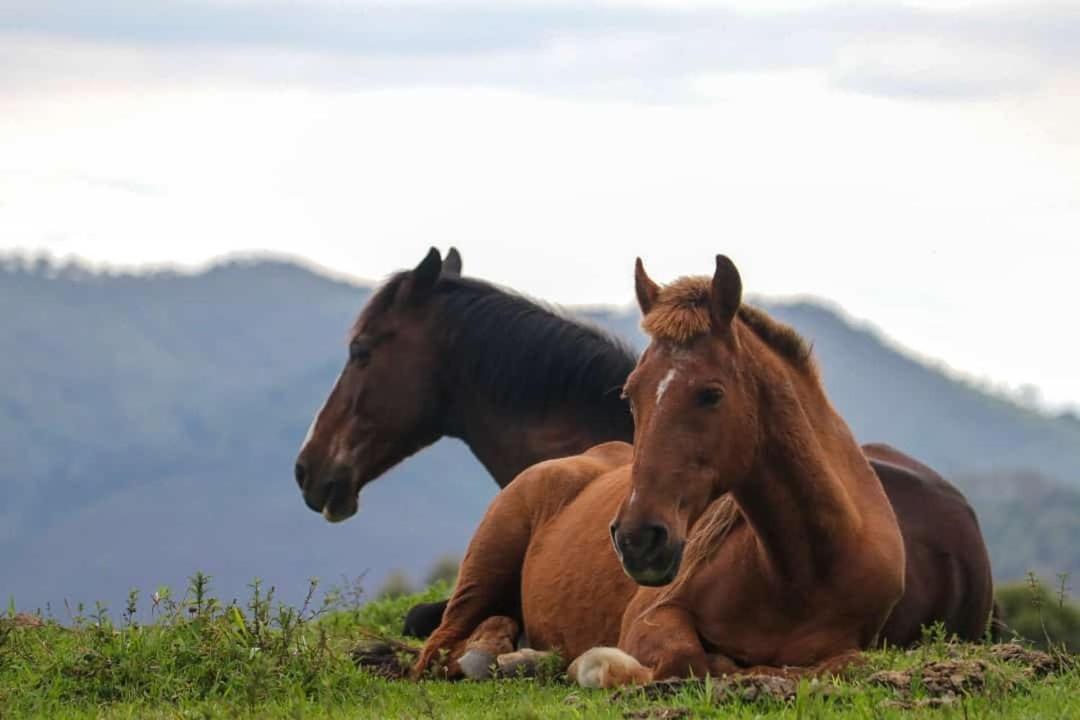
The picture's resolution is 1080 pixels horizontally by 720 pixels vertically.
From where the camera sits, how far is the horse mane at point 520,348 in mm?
11289

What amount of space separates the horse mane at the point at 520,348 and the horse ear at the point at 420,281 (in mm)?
64

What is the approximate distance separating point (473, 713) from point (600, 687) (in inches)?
28.8

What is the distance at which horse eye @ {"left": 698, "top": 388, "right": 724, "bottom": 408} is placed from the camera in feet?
22.5

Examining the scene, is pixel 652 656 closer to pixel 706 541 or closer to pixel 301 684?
pixel 706 541

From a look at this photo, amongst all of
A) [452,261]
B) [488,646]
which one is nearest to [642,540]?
[488,646]

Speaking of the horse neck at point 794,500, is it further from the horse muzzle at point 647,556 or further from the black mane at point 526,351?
the black mane at point 526,351

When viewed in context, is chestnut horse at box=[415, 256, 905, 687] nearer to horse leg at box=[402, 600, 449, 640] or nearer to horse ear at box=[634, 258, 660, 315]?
horse ear at box=[634, 258, 660, 315]

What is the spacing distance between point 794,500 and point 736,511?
62cm

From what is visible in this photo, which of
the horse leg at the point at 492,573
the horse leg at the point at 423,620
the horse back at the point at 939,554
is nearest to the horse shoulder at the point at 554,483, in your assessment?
the horse leg at the point at 492,573

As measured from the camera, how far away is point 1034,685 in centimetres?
665

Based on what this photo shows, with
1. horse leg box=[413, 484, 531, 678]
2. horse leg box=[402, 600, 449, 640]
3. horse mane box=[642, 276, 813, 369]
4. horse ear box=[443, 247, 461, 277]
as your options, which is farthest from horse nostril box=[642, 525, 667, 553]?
horse ear box=[443, 247, 461, 277]

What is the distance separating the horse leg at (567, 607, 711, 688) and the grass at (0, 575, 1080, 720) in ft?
0.54

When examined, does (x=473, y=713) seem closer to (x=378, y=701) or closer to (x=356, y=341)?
(x=378, y=701)

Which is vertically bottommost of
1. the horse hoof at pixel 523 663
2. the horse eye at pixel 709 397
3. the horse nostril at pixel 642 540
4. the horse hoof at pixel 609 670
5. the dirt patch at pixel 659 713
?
the horse hoof at pixel 523 663
